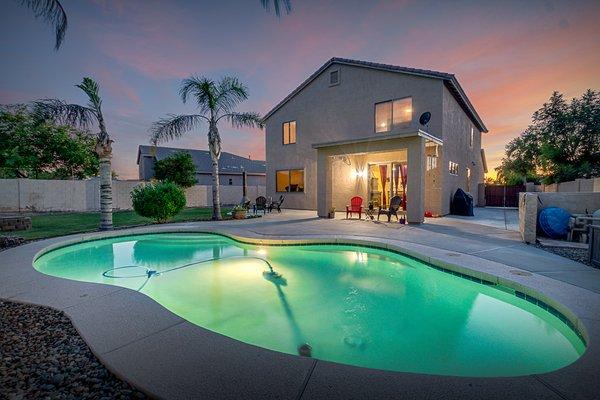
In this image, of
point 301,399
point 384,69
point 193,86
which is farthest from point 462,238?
point 193,86

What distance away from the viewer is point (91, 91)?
9492 mm

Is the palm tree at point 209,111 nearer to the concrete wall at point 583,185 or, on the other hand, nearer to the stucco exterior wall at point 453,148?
the stucco exterior wall at point 453,148

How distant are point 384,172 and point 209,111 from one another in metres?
9.43

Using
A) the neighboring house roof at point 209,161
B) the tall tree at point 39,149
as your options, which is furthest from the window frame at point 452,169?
the tall tree at point 39,149

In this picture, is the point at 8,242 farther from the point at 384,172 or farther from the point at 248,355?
the point at 384,172

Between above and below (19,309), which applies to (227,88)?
above

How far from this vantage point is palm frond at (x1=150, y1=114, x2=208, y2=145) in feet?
40.0

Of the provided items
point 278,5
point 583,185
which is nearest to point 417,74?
point 278,5

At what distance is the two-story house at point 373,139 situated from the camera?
11594mm

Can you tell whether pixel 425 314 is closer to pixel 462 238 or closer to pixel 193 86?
pixel 462 238

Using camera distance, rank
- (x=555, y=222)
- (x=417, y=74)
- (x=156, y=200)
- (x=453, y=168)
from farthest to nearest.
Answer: (x=453, y=168), (x=417, y=74), (x=156, y=200), (x=555, y=222)

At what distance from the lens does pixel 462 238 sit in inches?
298

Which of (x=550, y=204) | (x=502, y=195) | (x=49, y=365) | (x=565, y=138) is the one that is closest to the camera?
(x=49, y=365)

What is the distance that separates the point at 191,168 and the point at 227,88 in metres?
11.3
